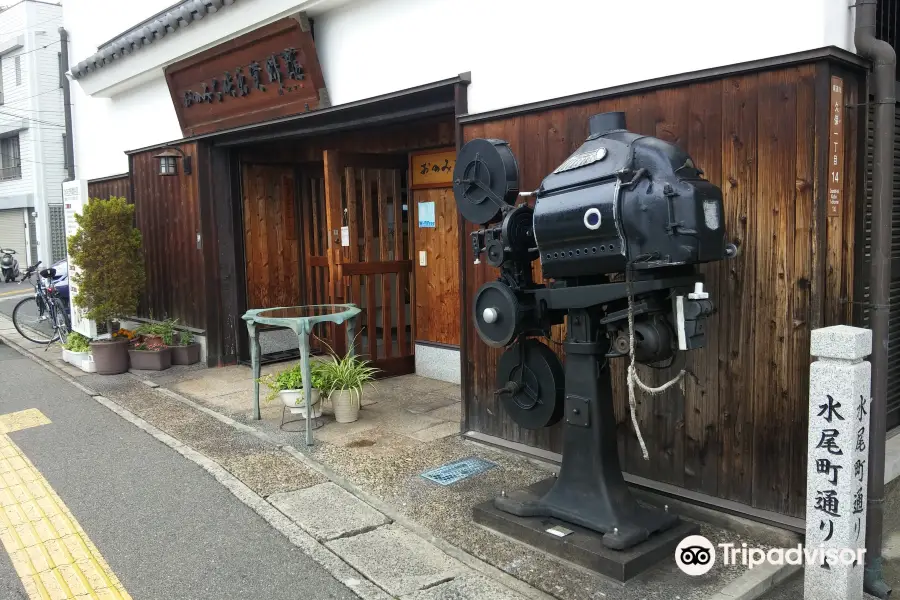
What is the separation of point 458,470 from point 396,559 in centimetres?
143

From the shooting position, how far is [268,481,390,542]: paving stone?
4.59 metres

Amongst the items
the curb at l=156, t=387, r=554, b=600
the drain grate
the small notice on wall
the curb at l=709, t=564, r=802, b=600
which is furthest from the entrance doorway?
the curb at l=709, t=564, r=802, b=600

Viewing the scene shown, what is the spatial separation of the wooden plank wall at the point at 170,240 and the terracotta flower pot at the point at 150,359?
2.19 feet

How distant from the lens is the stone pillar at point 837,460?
3.44 metres

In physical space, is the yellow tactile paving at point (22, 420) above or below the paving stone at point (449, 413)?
below

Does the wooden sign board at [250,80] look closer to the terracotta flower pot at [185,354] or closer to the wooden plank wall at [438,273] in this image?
the wooden plank wall at [438,273]

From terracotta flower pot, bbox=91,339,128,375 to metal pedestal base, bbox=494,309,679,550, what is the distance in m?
7.46

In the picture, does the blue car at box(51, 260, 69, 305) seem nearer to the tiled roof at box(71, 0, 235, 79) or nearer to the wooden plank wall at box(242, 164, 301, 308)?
the tiled roof at box(71, 0, 235, 79)

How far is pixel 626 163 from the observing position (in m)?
3.63

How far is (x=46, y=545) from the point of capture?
455cm

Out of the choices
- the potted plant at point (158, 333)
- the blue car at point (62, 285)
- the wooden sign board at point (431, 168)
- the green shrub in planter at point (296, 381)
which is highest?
the wooden sign board at point (431, 168)

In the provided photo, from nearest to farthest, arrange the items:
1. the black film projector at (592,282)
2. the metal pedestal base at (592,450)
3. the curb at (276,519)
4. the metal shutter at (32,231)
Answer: the black film projector at (592,282)
the curb at (276,519)
the metal pedestal base at (592,450)
the metal shutter at (32,231)

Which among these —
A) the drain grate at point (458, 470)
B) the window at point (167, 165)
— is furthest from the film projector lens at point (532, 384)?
the window at point (167, 165)

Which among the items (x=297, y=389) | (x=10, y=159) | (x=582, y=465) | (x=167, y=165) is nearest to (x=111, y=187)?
(x=167, y=165)
